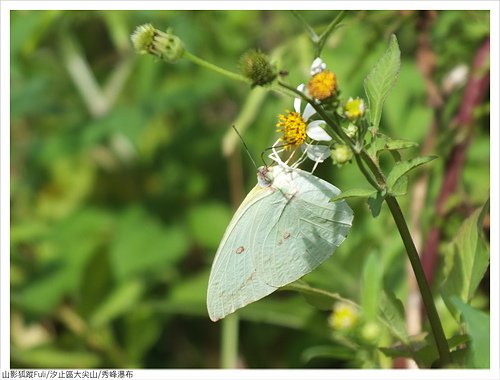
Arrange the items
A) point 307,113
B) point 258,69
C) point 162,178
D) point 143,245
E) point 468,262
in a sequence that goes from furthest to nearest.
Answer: point 162,178
point 143,245
point 468,262
point 307,113
point 258,69

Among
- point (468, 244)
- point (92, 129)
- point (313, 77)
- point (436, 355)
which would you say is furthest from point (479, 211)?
point (92, 129)

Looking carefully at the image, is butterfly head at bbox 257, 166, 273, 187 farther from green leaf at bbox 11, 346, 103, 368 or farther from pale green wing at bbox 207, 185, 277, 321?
green leaf at bbox 11, 346, 103, 368

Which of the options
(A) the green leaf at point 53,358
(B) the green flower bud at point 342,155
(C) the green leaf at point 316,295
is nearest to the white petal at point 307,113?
(B) the green flower bud at point 342,155

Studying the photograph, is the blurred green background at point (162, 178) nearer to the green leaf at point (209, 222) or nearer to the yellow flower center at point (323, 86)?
the green leaf at point (209, 222)

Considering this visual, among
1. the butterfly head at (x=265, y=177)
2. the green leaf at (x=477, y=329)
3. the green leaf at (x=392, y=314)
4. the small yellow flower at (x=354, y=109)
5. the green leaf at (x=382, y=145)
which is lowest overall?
the green leaf at (x=477, y=329)

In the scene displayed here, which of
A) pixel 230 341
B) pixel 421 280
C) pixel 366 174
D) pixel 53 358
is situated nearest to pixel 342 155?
pixel 366 174

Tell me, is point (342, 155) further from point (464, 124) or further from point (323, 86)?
point (464, 124)
